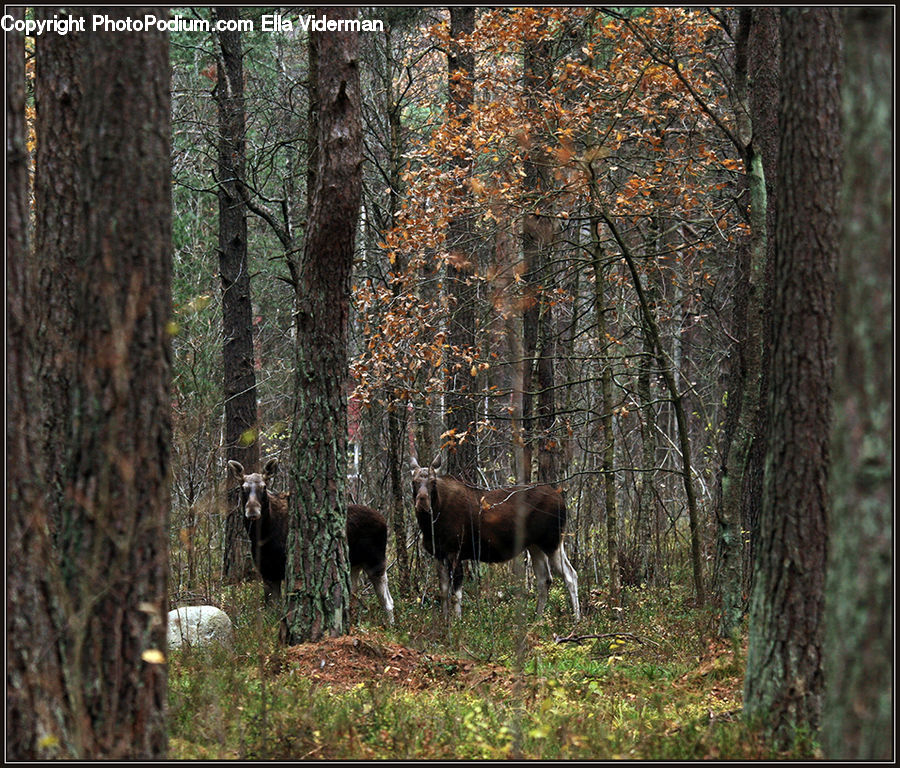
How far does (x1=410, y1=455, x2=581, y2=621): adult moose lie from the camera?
47.2 ft

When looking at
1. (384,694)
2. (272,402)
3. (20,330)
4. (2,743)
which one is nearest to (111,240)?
(20,330)

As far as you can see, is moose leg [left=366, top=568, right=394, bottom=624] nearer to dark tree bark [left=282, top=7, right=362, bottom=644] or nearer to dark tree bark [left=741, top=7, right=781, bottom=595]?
dark tree bark [left=282, top=7, right=362, bottom=644]

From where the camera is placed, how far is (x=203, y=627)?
10.4 meters

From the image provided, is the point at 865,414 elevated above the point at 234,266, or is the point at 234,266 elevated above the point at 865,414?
the point at 234,266

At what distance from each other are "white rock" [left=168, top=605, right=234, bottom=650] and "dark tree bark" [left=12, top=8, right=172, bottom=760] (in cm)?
514

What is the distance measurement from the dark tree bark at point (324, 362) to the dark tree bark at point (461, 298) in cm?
516

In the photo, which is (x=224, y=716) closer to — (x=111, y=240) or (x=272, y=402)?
(x=111, y=240)

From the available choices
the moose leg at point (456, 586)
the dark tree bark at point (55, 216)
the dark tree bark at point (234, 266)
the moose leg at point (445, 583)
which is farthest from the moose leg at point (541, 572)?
the dark tree bark at point (55, 216)

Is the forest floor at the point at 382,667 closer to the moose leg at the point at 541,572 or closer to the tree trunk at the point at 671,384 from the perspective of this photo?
the tree trunk at the point at 671,384

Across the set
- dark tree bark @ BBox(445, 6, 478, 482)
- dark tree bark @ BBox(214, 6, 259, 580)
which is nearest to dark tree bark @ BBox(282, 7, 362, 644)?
dark tree bark @ BBox(445, 6, 478, 482)

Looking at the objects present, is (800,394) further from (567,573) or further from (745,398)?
(567,573)

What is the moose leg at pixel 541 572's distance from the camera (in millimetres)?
14297

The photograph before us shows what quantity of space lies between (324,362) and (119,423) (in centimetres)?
515

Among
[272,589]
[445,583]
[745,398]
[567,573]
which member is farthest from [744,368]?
[272,589]
